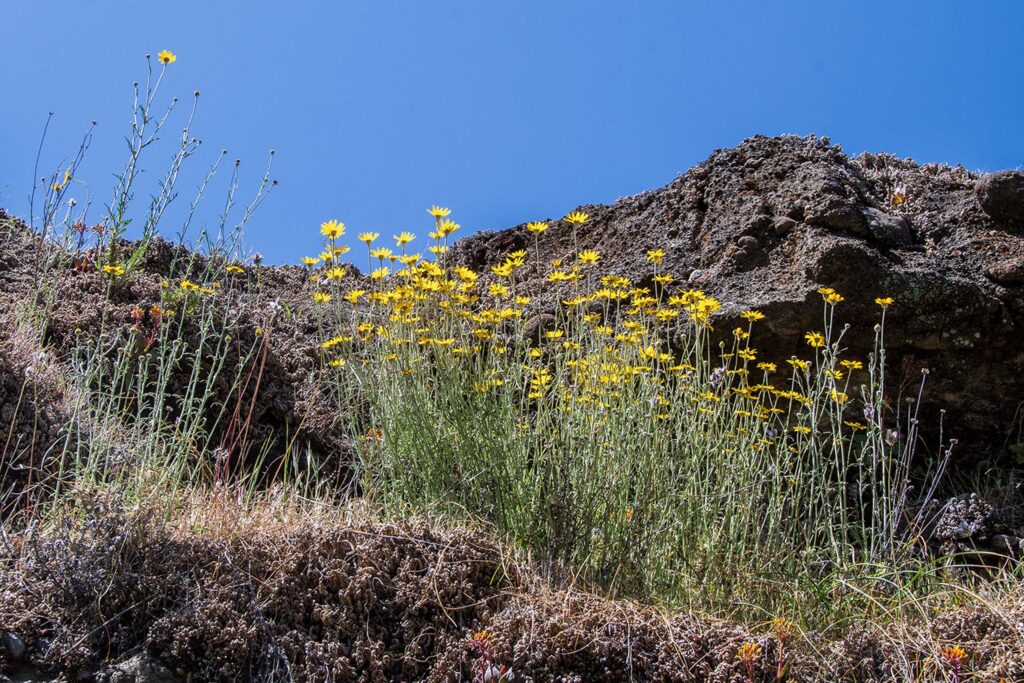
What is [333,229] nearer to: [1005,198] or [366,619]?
[366,619]

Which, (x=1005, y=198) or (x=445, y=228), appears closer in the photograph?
(x=445, y=228)

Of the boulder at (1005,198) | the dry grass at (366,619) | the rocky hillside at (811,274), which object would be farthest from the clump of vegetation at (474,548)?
the boulder at (1005,198)

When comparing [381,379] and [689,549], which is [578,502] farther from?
[381,379]

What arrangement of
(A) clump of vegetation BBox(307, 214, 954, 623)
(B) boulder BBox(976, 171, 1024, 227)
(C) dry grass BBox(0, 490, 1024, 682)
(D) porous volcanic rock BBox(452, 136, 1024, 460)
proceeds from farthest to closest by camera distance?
1. (B) boulder BBox(976, 171, 1024, 227)
2. (D) porous volcanic rock BBox(452, 136, 1024, 460)
3. (A) clump of vegetation BBox(307, 214, 954, 623)
4. (C) dry grass BBox(0, 490, 1024, 682)

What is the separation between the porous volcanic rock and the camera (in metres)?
4.71

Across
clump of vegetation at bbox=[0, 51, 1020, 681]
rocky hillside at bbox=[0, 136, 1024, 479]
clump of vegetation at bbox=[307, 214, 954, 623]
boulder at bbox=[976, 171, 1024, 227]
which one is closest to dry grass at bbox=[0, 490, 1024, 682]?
clump of vegetation at bbox=[0, 51, 1020, 681]

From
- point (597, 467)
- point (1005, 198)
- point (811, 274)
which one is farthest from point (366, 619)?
point (1005, 198)

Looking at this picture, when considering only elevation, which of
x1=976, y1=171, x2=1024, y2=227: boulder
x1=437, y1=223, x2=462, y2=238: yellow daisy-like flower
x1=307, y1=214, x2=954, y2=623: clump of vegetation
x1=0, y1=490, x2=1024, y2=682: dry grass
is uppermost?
x1=976, y1=171, x2=1024, y2=227: boulder

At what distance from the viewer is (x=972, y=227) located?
17.2ft

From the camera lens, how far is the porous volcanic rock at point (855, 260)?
4.71m

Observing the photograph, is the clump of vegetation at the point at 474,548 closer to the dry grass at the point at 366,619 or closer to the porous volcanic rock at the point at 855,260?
the dry grass at the point at 366,619

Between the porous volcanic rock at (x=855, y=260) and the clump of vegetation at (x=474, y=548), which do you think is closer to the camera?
the clump of vegetation at (x=474, y=548)

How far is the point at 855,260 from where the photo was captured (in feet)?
15.4

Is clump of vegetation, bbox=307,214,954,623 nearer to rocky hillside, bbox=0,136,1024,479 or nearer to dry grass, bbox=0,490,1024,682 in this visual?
dry grass, bbox=0,490,1024,682
